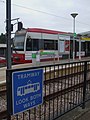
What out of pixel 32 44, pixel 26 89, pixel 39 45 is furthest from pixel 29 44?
pixel 26 89

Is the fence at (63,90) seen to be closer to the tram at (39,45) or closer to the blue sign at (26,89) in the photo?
the blue sign at (26,89)

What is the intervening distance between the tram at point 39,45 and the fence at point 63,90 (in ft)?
42.4

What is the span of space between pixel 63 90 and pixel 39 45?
15579 mm

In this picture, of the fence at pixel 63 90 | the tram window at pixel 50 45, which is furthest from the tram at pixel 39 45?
the fence at pixel 63 90

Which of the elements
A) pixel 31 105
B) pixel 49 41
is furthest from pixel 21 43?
pixel 31 105

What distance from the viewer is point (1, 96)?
668cm

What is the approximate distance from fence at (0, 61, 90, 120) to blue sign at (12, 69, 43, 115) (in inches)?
30.6

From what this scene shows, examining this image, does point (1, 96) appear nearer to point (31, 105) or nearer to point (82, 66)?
point (82, 66)

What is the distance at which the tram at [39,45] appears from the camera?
2005 centimetres

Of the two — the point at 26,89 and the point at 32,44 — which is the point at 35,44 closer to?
the point at 32,44

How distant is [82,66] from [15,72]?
260 cm

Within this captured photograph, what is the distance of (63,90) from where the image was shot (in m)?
5.57

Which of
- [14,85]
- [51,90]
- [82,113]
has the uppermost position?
[14,85]

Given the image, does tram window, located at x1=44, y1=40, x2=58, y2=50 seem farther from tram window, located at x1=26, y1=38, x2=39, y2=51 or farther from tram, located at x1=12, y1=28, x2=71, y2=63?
tram window, located at x1=26, y1=38, x2=39, y2=51
